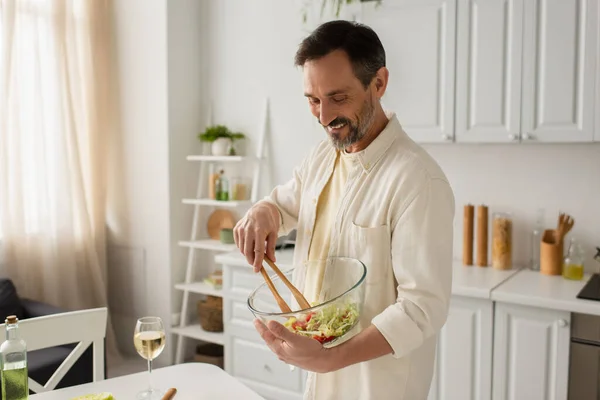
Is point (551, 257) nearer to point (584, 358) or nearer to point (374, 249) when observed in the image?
point (584, 358)

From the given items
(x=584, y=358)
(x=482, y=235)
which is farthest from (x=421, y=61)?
(x=584, y=358)

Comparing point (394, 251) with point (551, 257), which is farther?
point (551, 257)

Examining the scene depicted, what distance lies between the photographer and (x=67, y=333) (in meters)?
2.07

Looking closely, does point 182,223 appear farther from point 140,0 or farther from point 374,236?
point 374,236

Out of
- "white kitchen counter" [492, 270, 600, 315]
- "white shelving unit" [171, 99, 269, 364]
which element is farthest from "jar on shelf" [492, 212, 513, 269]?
"white shelving unit" [171, 99, 269, 364]

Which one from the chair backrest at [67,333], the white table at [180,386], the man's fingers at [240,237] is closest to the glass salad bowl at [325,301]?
the man's fingers at [240,237]

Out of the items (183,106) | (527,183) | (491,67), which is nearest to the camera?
(491,67)

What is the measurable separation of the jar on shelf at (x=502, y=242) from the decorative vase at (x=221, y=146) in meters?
1.77

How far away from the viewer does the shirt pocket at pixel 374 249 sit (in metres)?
1.42

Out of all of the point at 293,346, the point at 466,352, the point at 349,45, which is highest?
the point at 349,45

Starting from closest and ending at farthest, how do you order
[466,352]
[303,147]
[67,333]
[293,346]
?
[293,346] → [67,333] → [466,352] → [303,147]

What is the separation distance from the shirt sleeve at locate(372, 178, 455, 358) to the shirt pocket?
1.7 inches

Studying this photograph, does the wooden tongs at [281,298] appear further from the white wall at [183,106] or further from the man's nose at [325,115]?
the white wall at [183,106]

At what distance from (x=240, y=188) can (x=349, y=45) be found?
268cm
